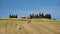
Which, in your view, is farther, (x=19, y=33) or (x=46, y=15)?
(x=46, y=15)

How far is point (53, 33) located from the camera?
14.6m

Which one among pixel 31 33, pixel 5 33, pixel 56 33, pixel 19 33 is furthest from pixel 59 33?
pixel 5 33

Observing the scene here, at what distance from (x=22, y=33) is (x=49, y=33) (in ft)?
7.35

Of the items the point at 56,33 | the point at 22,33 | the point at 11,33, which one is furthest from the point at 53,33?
the point at 11,33

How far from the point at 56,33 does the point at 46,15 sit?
43435 mm

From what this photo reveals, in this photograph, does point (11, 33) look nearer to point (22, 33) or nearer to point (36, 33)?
point (22, 33)

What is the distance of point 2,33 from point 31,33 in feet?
7.91

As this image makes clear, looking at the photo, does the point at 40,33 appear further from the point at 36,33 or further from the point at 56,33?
the point at 56,33

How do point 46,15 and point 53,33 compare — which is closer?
point 53,33

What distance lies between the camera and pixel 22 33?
47.8ft

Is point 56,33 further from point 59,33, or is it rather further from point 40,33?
point 40,33

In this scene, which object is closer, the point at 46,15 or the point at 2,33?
the point at 2,33

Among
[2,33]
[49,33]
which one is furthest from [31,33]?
[2,33]

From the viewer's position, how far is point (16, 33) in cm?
1442
